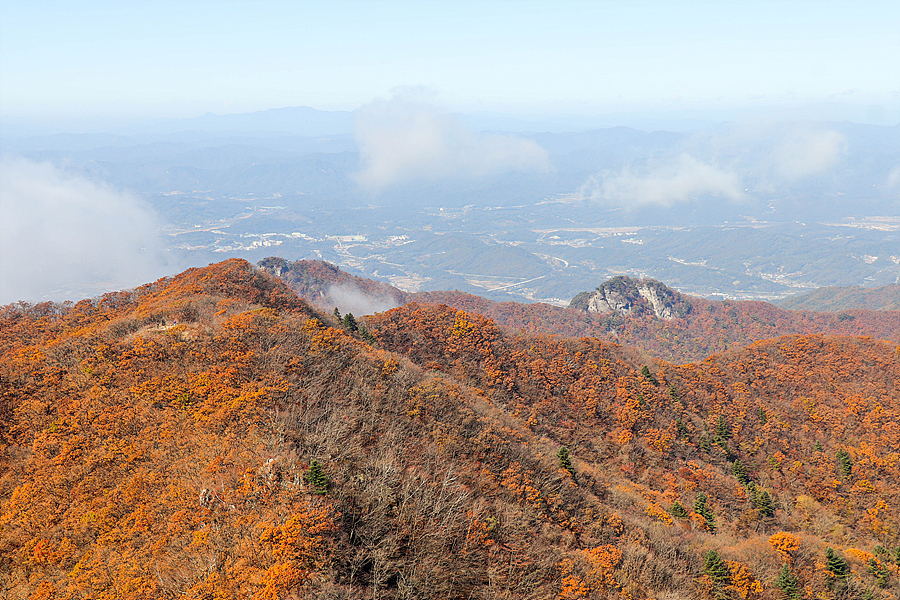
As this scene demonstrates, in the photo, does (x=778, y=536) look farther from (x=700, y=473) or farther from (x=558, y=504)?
(x=558, y=504)

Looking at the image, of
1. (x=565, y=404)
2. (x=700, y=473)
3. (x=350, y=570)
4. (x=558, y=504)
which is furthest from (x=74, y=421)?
(x=700, y=473)

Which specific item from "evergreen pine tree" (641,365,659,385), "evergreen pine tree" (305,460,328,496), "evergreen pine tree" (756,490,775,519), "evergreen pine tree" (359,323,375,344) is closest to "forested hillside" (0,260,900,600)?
"evergreen pine tree" (305,460,328,496)

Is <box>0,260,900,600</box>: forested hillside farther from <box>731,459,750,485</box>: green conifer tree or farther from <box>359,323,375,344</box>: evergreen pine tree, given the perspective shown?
<box>359,323,375,344</box>: evergreen pine tree

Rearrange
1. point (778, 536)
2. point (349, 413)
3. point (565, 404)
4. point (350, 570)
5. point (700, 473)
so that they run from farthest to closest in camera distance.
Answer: point (565, 404) → point (700, 473) → point (778, 536) → point (349, 413) → point (350, 570)

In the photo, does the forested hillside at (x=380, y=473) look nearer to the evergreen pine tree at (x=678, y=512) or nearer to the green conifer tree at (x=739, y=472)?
the evergreen pine tree at (x=678, y=512)

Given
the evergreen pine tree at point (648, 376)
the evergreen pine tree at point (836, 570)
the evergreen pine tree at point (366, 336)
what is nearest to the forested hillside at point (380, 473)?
the evergreen pine tree at point (836, 570)
